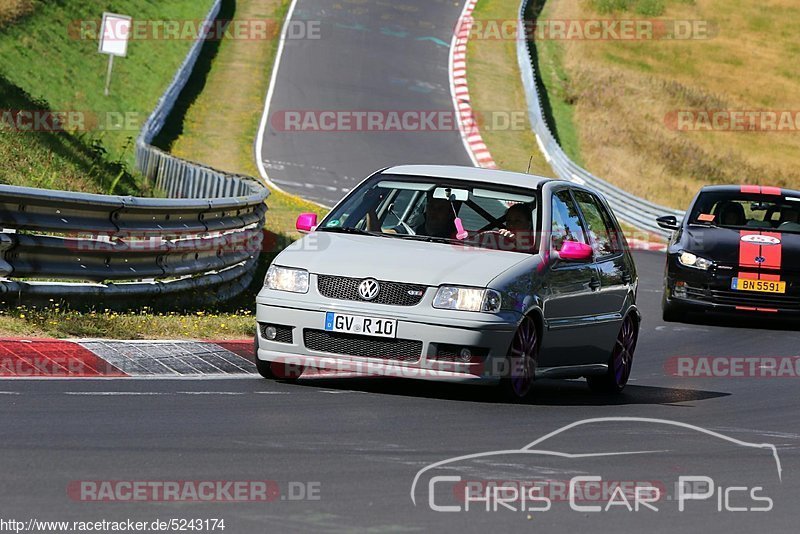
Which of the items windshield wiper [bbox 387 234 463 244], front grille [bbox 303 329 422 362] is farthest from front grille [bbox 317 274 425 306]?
windshield wiper [bbox 387 234 463 244]

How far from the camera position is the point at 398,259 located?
366 inches

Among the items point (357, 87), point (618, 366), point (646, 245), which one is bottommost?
point (646, 245)

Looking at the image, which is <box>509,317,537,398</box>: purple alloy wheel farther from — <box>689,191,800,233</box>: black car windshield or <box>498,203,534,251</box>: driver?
<box>689,191,800,233</box>: black car windshield

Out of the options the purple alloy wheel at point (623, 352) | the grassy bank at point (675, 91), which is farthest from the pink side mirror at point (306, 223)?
the grassy bank at point (675, 91)

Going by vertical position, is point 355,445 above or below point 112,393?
above

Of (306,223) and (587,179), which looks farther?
(587,179)

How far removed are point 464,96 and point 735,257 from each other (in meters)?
24.8

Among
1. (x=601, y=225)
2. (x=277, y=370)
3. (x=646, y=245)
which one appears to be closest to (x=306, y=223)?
(x=277, y=370)

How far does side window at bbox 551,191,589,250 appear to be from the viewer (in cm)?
1023

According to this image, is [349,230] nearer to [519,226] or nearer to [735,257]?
[519,226]

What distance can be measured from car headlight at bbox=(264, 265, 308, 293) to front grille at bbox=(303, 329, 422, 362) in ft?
1.01

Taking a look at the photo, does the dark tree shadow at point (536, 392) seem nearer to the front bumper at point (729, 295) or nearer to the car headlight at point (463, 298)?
the car headlight at point (463, 298)

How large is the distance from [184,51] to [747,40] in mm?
29064

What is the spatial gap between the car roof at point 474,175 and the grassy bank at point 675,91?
28125 mm
